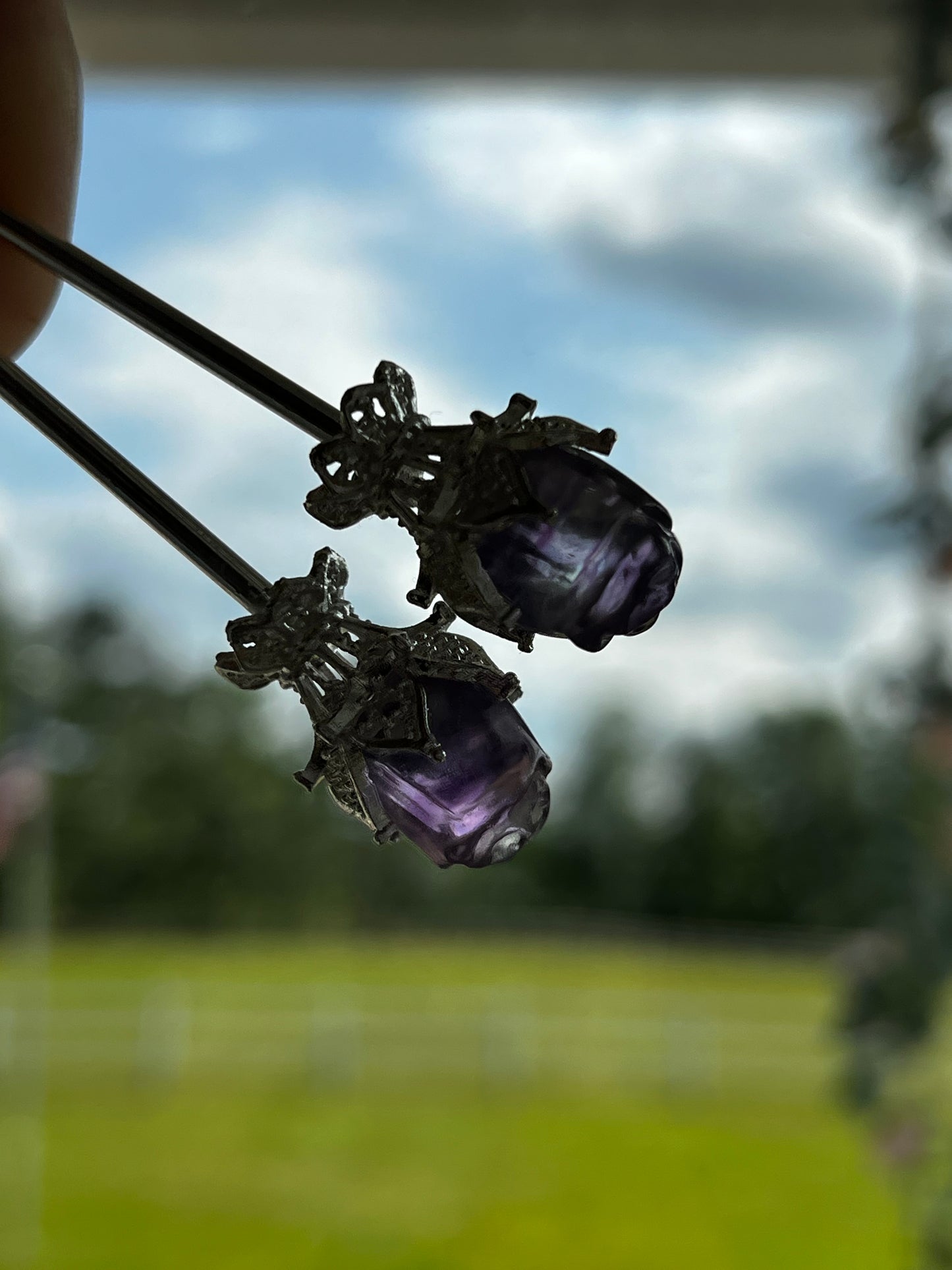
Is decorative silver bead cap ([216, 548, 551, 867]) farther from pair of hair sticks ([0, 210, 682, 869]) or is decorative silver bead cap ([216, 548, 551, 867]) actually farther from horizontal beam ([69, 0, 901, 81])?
horizontal beam ([69, 0, 901, 81])

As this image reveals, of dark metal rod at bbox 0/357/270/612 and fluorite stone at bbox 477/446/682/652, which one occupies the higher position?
dark metal rod at bbox 0/357/270/612

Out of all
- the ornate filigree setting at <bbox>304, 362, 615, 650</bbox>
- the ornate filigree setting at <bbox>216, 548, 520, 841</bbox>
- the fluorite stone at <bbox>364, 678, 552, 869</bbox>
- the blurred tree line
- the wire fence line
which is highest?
the blurred tree line

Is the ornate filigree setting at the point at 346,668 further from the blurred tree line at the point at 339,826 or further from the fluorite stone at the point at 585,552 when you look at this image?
the blurred tree line at the point at 339,826

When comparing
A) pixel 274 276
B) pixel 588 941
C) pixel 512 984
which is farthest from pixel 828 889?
pixel 274 276

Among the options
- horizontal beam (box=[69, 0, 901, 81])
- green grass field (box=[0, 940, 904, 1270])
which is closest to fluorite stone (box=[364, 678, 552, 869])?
horizontal beam (box=[69, 0, 901, 81])

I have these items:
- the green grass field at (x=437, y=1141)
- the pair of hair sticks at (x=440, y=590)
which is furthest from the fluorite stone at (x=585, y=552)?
the green grass field at (x=437, y=1141)
